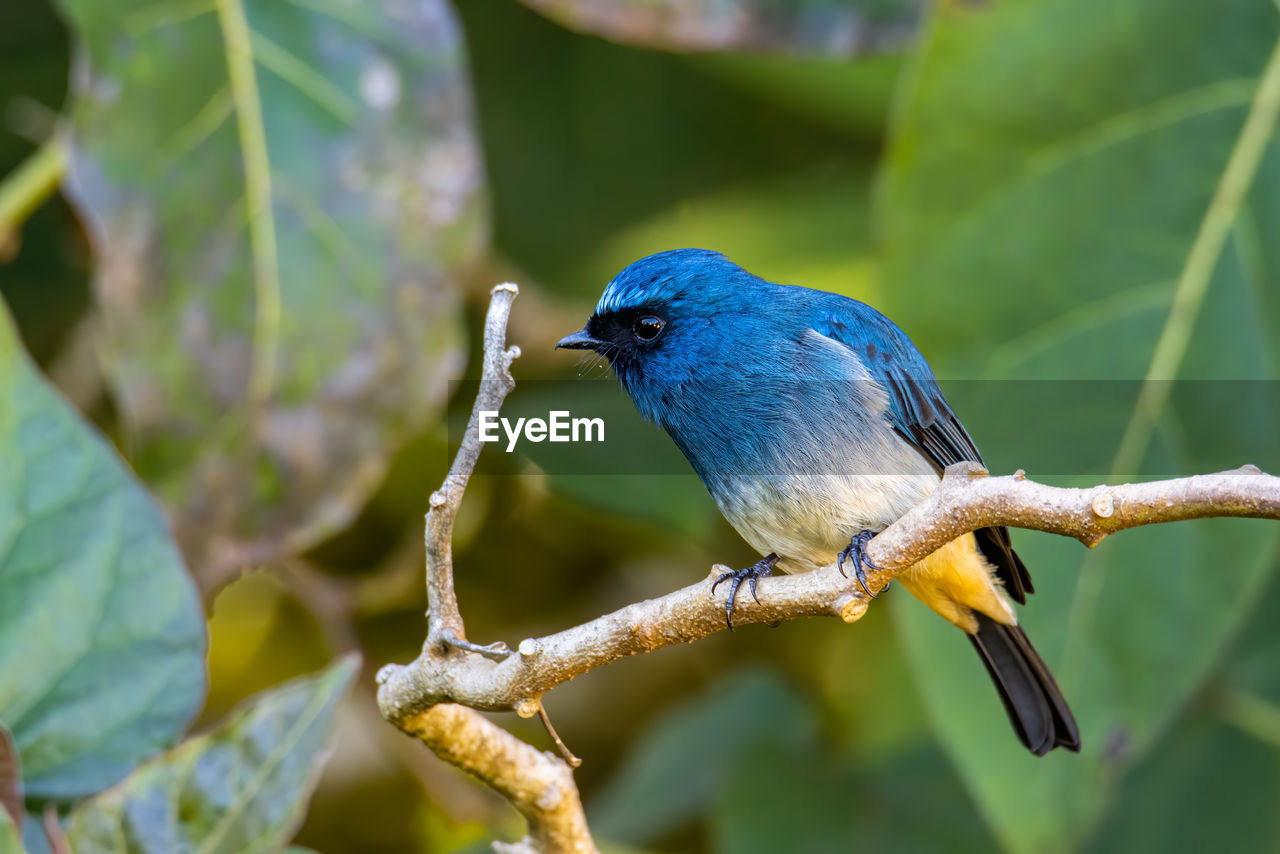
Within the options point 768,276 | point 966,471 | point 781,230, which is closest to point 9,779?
point 966,471

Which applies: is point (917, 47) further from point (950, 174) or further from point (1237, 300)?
point (1237, 300)

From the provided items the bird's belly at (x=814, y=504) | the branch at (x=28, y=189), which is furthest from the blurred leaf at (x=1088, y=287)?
the branch at (x=28, y=189)

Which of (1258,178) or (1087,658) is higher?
(1258,178)

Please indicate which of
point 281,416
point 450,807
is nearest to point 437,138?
point 281,416

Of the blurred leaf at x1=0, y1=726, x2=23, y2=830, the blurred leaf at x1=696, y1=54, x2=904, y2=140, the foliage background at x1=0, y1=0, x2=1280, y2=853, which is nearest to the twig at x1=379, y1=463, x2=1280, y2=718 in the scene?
the blurred leaf at x1=0, y1=726, x2=23, y2=830

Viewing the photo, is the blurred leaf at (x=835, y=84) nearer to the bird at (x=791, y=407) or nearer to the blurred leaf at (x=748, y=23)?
the blurred leaf at (x=748, y=23)
